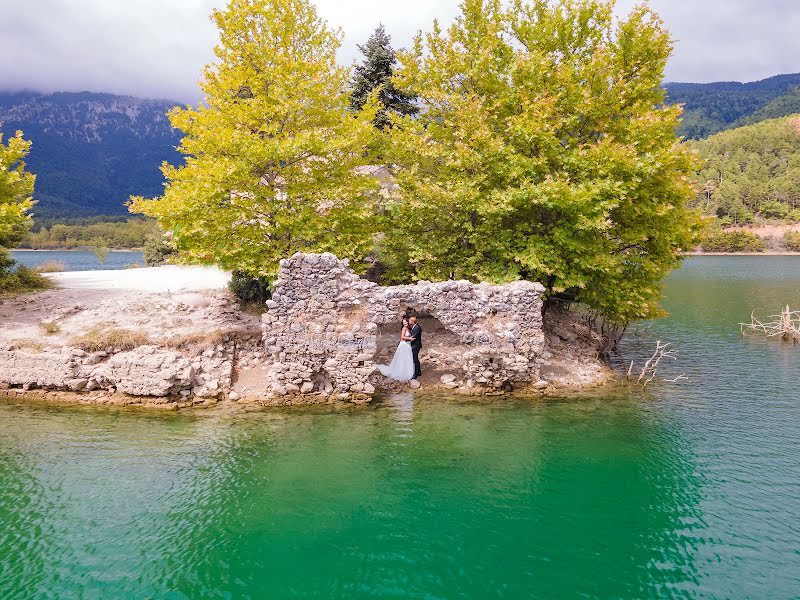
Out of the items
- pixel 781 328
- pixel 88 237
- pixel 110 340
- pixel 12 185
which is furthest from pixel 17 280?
pixel 88 237

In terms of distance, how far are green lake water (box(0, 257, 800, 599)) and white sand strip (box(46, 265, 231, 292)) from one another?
461 inches

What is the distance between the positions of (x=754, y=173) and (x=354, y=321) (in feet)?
565

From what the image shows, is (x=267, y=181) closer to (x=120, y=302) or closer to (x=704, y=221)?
(x=120, y=302)

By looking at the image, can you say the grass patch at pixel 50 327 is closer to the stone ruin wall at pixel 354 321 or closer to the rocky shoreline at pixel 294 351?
the rocky shoreline at pixel 294 351

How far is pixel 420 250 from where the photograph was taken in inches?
917

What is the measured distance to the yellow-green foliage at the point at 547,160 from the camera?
70.6 feet

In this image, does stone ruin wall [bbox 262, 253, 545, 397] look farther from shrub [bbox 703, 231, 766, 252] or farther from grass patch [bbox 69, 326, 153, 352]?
shrub [bbox 703, 231, 766, 252]

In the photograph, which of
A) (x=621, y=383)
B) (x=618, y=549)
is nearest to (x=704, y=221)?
(x=621, y=383)

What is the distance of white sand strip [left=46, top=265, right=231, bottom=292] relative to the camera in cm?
2843

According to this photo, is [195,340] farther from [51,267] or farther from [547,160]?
[51,267]

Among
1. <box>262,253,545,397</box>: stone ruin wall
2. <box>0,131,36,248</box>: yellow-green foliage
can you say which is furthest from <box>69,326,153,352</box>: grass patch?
<box>0,131,36,248</box>: yellow-green foliage

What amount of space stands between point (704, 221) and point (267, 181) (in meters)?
20.2

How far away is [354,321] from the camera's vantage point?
1909cm

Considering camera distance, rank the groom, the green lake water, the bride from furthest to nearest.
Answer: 1. the bride
2. the groom
3. the green lake water
